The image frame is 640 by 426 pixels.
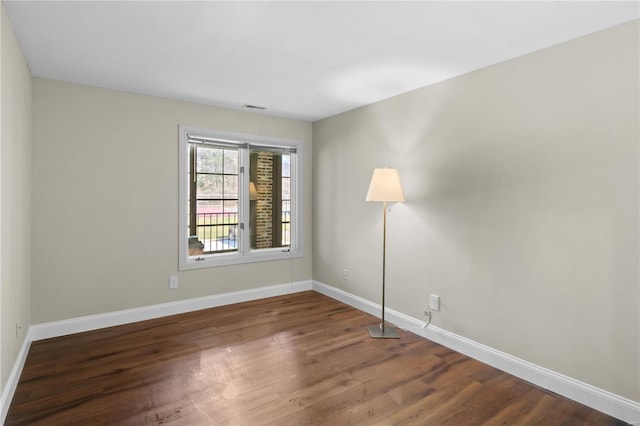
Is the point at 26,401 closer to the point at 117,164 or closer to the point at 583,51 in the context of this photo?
the point at 117,164

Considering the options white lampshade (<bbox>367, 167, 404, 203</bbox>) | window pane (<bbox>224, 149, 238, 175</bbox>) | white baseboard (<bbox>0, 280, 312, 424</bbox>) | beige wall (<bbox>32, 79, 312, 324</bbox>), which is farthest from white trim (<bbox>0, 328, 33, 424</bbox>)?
white lampshade (<bbox>367, 167, 404, 203</bbox>)

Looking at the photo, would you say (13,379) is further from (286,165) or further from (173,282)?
(286,165)

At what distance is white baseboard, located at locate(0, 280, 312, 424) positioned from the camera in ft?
7.96

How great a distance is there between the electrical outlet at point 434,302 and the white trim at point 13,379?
3.12 m

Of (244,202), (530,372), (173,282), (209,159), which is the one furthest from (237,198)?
(530,372)

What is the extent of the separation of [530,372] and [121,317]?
3.69 m

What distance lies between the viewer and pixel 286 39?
7.68 feet

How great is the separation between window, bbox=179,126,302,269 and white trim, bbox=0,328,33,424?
1.48 m

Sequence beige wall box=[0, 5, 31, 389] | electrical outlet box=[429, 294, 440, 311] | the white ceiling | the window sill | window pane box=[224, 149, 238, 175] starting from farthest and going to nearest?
window pane box=[224, 149, 238, 175]
the window sill
electrical outlet box=[429, 294, 440, 311]
beige wall box=[0, 5, 31, 389]
the white ceiling

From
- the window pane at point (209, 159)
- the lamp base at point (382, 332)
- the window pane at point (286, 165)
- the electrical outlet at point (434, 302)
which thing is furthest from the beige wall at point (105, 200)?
the electrical outlet at point (434, 302)

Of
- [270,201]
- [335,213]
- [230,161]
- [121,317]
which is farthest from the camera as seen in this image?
[270,201]

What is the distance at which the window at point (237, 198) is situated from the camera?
4000mm

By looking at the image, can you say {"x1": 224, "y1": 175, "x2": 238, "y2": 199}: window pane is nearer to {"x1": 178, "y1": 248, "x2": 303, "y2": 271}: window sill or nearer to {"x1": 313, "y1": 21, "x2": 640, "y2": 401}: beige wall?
{"x1": 178, "y1": 248, "x2": 303, "y2": 271}: window sill

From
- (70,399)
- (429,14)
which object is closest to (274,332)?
(70,399)
